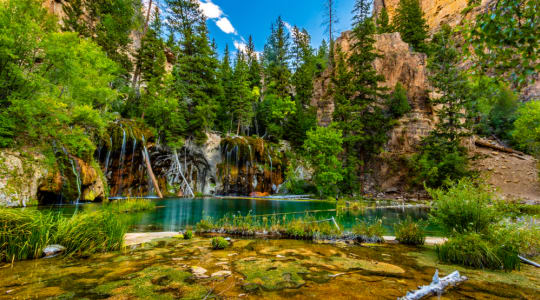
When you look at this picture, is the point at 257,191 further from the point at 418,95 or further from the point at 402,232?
the point at 418,95

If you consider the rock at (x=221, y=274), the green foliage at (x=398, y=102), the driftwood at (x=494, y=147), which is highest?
the green foliage at (x=398, y=102)

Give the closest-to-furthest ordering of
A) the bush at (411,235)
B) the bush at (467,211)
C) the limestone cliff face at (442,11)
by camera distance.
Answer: the bush at (467,211)
the bush at (411,235)
the limestone cliff face at (442,11)

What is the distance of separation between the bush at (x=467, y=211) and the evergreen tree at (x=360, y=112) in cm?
2238

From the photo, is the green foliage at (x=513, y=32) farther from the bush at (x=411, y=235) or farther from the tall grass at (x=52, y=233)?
the tall grass at (x=52, y=233)

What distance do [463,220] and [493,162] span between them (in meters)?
33.1

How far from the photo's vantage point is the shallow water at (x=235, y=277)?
8.82 ft

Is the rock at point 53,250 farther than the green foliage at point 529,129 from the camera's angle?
No

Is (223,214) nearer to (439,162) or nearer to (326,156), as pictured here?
(326,156)

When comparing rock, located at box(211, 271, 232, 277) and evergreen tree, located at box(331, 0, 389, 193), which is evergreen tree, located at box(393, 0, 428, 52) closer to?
evergreen tree, located at box(331, 0, 389, 193)

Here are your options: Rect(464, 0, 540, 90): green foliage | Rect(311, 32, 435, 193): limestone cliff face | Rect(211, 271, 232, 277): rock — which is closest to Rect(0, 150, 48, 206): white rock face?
Rect(211, 271, 232, 277): rock

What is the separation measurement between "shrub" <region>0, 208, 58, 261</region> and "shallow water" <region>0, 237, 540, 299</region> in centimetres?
26

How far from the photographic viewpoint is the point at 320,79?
38656 mm

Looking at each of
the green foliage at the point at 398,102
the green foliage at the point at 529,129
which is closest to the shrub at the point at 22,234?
the green foliage at the point at 398,102

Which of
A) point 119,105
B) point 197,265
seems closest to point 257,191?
point 119,105
